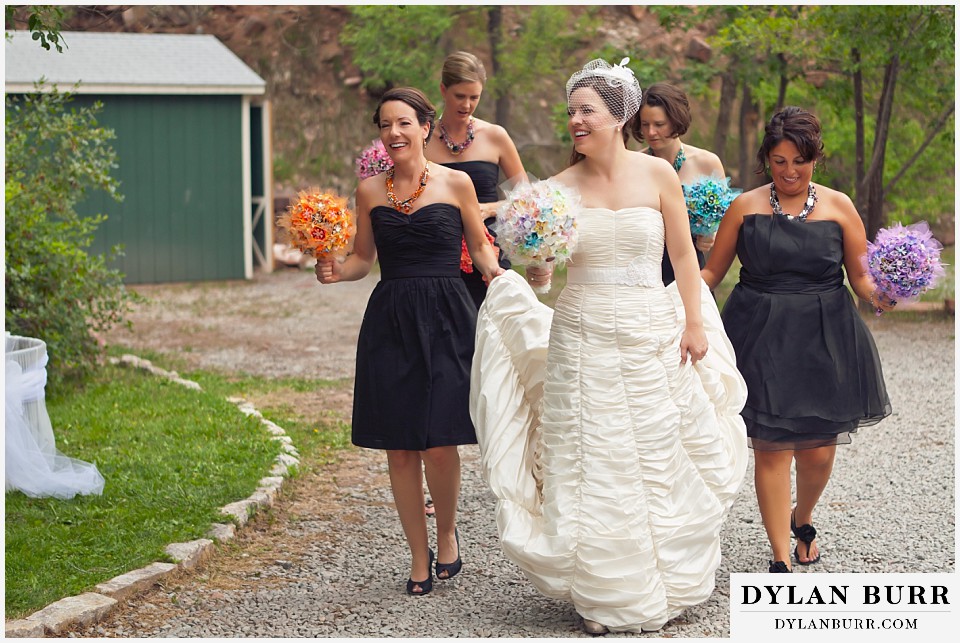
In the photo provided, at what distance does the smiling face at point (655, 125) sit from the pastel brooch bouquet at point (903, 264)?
4.11 feet

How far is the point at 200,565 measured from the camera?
5629mm

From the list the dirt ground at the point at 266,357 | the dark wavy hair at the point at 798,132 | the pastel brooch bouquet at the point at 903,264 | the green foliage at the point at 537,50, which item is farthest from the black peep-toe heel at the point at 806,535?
the green foliage at the point at 537,50

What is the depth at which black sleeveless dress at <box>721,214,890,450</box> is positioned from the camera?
5102mm

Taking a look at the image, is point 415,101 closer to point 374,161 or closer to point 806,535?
point 374,161

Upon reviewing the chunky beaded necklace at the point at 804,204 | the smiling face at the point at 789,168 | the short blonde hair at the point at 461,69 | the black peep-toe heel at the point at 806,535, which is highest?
the short blonde hair at the point at 461,69

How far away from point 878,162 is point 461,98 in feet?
30.4

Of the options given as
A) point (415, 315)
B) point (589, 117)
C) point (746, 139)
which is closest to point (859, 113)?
point (746, 139)

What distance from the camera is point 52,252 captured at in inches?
368

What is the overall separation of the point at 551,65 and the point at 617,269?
1640 centimetres

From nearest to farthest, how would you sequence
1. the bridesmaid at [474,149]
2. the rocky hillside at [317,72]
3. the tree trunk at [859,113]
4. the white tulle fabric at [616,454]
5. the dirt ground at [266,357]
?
the white tulle fabric at [616,454]
the dirt ground at [266,357]
the bridesmaid at [474,149]
the tree trunk at [859,113]
the rocky hillside at [317,72]

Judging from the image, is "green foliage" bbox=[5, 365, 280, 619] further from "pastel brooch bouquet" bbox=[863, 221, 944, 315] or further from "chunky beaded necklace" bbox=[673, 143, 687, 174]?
"pastel brooch bouquet" bbox=[863, 221, 944, 315]

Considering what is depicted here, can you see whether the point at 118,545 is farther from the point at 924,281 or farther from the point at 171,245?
the point at 171,245

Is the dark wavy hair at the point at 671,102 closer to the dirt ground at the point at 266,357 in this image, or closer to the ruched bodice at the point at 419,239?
the ruched bodice at the point at 419,239

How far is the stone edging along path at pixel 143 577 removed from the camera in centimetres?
470
